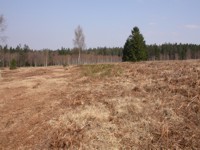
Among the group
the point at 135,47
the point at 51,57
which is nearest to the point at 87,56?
the point at 51,57

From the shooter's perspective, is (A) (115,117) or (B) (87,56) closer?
(A) (115,117)

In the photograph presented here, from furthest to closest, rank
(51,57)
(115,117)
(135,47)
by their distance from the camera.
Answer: (51,57) < (135,47) < (115,117)

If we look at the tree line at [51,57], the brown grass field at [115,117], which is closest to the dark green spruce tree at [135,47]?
the brown grass field at [115,117]

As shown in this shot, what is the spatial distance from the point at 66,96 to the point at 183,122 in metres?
5.10

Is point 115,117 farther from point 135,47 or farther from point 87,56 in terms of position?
point 87,56

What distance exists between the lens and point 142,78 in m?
10.6

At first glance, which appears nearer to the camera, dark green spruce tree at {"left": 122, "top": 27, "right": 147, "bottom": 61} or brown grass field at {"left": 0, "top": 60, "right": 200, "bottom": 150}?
brown grass field at {"left": 0, "top": 60, "right": 200, "bottom": 150}

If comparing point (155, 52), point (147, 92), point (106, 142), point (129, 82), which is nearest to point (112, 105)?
point (147, 92)

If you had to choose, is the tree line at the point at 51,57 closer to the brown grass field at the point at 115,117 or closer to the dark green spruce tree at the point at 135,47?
the dark green spruce tree at the point at 135,47

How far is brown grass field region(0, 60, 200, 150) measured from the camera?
5906 mm

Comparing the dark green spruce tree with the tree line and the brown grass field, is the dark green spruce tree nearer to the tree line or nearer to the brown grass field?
the brown grass field

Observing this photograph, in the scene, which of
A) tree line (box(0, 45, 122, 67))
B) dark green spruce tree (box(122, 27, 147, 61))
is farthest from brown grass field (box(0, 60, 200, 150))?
tree line (box(0, 45, 122, 67))

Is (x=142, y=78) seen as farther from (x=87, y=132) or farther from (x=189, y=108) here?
(x=87, y=132)

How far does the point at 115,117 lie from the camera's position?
700cm
